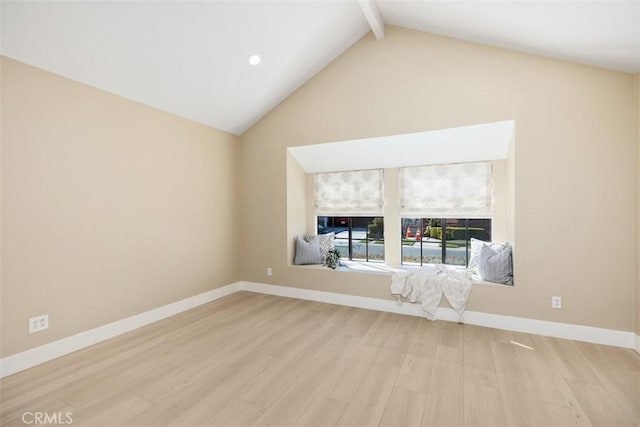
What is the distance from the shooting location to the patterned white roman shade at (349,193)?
4.49 m

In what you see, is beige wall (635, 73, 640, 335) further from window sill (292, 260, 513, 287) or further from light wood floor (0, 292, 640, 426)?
window sill (292, 260, 513, 287)

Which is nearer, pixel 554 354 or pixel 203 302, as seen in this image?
pixel 554 354

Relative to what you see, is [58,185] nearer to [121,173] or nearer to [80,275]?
[121,173]

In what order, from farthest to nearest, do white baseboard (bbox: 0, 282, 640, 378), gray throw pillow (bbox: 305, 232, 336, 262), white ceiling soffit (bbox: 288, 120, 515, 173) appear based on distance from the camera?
gray throw pillow (bbox: 305, 232, 336, 262), white ceiling soffit (bbox: 288, 120, 515, 173), white baseboard (bbox: 0, 282, 640, 378)

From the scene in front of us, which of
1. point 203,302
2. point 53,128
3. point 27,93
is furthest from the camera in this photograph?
point 203,302

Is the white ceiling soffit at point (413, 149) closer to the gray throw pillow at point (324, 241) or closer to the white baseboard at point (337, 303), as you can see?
the gray throw pillow at point (324, 241)

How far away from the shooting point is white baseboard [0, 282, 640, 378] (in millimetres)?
2496

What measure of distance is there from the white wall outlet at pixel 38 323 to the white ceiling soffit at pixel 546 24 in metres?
4.39

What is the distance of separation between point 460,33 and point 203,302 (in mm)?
4522

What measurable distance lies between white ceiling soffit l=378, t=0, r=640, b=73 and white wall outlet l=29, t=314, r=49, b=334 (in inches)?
173

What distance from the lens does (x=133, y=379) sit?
89.4 inches

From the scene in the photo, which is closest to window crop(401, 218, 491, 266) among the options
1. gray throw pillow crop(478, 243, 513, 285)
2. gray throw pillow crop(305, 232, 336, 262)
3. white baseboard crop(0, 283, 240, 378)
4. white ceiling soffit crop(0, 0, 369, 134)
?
gray throw pillow crop(478, 243, 513, 285)

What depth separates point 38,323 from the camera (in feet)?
8.20

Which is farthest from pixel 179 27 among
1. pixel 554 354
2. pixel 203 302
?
pixel 554 354
